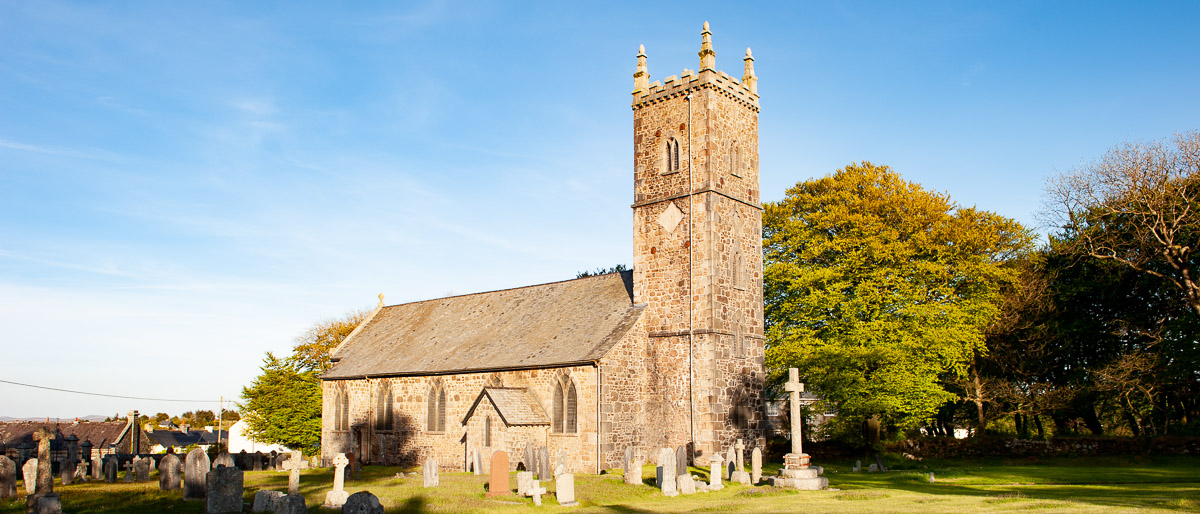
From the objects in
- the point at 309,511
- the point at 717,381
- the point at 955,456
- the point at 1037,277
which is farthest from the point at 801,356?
the point at 309,511

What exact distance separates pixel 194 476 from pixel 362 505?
28.4 ft

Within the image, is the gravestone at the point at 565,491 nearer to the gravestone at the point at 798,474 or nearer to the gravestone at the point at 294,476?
the gravestone at the point at 294,476

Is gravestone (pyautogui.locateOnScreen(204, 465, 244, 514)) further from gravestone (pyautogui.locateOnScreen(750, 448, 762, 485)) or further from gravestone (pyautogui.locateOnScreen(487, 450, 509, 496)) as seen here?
gravestone (pyautogui.locateOnScreen(750, 448, 762, 485))

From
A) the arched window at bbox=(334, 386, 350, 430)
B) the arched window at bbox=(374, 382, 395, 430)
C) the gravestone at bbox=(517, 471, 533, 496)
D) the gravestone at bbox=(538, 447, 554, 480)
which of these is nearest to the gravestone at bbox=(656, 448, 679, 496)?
the gravestone at bbox=(517, 471, 533, 496)

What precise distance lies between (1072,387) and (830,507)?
25.3 meters

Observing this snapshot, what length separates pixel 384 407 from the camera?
126 feet

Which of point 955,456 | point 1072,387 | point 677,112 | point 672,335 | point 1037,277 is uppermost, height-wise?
point 677,112

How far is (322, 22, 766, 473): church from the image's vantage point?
30.4m

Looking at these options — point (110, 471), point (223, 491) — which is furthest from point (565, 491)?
point (110, 471)

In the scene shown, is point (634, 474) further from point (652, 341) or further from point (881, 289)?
point (881, 289)

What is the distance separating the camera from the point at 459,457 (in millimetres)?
33844

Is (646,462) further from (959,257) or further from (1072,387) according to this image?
(1072,387)

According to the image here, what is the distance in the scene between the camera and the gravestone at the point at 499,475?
2194 centimetres

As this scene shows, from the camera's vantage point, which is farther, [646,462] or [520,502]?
[646,462]
